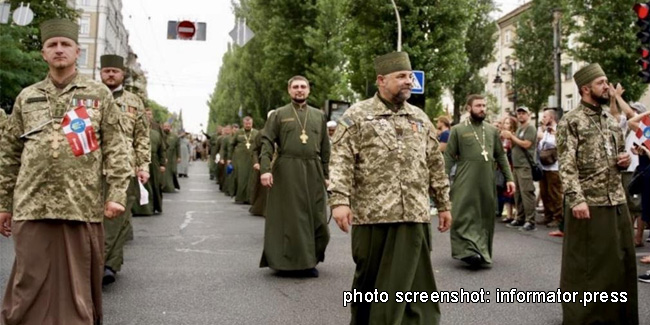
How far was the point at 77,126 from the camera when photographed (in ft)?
14.6

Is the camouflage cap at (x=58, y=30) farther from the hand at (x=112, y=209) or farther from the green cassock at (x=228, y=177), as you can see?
the green cassock at (x=228, y=177)

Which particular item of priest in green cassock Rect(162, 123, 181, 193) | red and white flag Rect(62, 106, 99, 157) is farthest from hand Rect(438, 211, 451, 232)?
priest in green cassock Rect(162, 123, 181, 193)

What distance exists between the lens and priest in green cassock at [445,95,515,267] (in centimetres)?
826

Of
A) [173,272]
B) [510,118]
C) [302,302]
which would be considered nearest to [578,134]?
[302,302]

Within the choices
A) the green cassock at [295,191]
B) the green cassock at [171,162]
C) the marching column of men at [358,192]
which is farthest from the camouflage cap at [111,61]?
the green cassock at [171,162]

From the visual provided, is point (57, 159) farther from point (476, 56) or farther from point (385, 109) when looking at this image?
point (476, 56)

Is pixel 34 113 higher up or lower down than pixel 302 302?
higher up

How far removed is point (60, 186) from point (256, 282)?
10.3 ft

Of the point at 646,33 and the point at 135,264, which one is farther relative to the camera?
the point at 646,33

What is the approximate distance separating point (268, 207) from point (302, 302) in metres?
1.78

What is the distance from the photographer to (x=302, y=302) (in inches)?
247

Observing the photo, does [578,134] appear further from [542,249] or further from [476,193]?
[542,249]

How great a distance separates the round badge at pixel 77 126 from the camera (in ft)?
14.5

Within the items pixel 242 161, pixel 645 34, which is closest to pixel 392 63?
pixel 645 34
